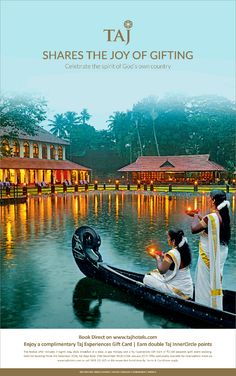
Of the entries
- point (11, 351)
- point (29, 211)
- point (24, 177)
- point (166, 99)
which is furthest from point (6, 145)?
point (11, 351)

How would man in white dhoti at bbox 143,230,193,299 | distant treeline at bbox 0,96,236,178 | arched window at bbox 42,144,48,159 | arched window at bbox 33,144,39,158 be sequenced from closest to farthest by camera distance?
man in white dhoti at bbox 143,230,193,299 → distant treeline at bbox 0,96,236,178 → arched window at bbox 33,144,39,158 → arched window at bbox 42,144,48,159

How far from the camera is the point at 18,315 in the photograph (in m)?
6.78

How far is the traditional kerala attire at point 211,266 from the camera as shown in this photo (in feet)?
19.1

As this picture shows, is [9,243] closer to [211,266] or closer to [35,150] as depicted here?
[211,266]

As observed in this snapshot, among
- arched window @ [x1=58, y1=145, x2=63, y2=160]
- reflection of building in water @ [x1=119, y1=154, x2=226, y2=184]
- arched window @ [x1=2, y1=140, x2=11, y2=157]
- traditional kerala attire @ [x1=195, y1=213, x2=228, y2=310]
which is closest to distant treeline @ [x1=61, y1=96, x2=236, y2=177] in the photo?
reflection of building in water @ [x1=119, y1=154, x2=226, y2=184]

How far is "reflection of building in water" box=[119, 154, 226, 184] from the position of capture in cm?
3684

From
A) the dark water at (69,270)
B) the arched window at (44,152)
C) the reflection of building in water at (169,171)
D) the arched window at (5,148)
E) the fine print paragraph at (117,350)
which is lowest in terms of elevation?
the fine print paragraph at (117,350)

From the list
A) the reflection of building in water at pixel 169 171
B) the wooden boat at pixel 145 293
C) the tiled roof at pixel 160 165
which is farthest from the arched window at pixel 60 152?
the wooden boat at pixel 145 293

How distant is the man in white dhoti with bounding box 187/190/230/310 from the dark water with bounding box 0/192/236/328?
64 centimetres

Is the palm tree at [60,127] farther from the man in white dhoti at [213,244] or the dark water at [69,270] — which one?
the man in white dhoti at [213,244]

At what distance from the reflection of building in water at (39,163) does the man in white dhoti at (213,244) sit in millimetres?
33605

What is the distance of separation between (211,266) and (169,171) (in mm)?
35922

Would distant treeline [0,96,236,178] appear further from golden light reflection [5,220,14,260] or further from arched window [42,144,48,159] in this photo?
arched window [42,144,48,159]

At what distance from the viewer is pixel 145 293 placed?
22.9 ft
